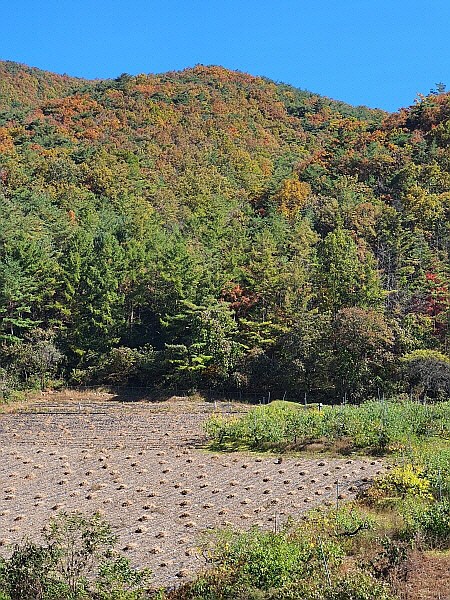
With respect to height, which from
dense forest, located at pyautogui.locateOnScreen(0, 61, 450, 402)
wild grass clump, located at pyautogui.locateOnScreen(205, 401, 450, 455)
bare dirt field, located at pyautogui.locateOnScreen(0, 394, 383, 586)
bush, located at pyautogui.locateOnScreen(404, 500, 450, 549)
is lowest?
bare dirt field, located at pyautogui.locateOnScreen(0, 394, 383, 586)

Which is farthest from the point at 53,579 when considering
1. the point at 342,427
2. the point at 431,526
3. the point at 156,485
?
the point at 342,427

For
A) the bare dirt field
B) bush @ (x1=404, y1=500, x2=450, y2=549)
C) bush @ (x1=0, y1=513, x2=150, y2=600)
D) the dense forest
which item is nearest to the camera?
bush @ (x1=0, y1=513, x2=150, y2=600)

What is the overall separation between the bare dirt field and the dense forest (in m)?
8.71

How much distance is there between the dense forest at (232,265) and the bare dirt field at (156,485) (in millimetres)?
8709

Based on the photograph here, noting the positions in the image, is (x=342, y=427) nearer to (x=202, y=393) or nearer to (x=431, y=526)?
(x=431, y=526)

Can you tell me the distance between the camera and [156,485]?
15.8 meters

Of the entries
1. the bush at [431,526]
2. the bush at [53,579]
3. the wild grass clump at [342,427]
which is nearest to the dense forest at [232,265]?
the wild grass clump at [342,427]

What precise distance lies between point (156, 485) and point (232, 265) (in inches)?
831

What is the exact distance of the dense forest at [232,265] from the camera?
98.3 feet

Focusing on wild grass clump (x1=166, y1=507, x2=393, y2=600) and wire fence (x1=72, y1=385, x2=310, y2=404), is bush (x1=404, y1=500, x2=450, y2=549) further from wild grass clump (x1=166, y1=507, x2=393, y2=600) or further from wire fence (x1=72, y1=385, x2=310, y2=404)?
wire fence (x1=72, y1=385, x2=310, y2=404)

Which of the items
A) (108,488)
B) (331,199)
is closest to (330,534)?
(108,488)

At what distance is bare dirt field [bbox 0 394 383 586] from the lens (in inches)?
488

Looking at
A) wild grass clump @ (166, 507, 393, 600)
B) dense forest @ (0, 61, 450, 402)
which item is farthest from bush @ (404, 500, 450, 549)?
dense forest @ (0, 61, 450, 402)

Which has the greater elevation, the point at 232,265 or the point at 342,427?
the point at 232,265
